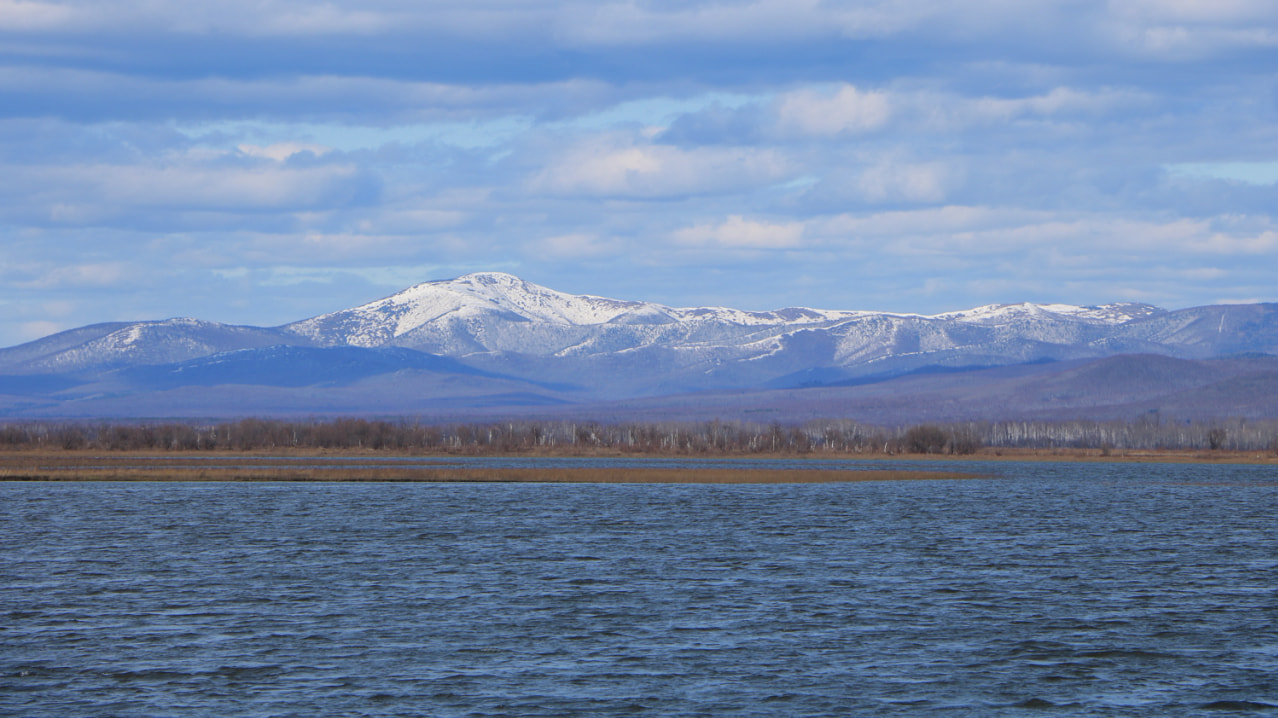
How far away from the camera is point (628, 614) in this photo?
51.6 meters

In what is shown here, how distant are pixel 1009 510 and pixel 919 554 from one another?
1523 inches

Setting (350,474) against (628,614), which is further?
(350,474)

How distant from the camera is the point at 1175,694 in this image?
38.7 meters

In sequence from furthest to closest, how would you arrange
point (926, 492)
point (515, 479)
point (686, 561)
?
point (515, 479) → point (926, 492) → point (686, 561)

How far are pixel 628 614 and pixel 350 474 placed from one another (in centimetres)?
9874

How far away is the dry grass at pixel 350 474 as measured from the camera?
5305 inches

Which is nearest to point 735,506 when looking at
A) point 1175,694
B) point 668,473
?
point 668,473

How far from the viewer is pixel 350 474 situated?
145875 mm

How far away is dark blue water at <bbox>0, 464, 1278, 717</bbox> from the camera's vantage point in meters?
38.1

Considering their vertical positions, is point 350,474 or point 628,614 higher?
point 350,474

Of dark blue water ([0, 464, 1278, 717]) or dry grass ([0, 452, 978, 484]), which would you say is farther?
dry grass ([0, 452, 978, 484])

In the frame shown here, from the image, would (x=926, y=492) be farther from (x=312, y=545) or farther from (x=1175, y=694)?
(x=1175, y=694)

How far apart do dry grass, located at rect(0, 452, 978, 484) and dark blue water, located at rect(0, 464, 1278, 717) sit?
35.8 metres

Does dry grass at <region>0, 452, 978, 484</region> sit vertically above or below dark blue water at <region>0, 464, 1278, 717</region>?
above
